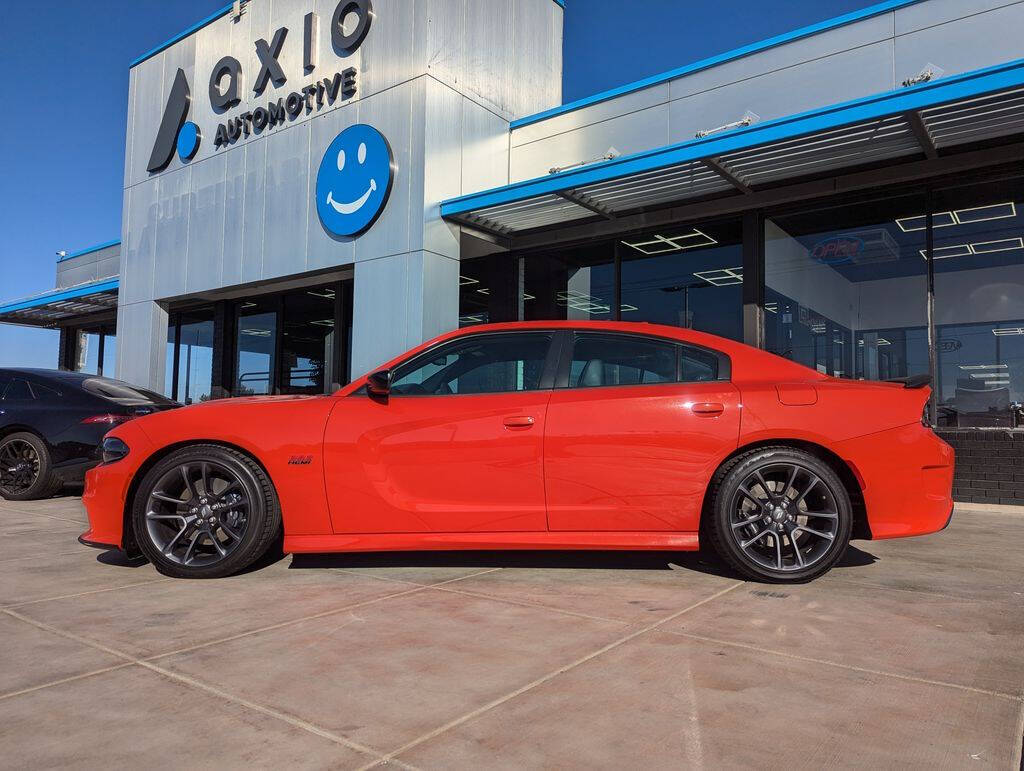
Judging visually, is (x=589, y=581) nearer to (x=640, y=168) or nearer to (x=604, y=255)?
(x=640, y=168)

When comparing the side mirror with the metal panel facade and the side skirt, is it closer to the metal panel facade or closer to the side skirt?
the side skirt

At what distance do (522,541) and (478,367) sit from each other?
3.25 ft

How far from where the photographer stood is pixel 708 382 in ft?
12.5

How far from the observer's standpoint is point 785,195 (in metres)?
8.58

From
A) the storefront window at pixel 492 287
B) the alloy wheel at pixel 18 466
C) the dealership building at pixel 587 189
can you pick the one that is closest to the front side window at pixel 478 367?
the dealership building at pixel 587 189

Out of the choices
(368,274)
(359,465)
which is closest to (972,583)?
(359,465)

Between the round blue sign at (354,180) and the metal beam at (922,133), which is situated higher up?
the round blue sign at (354,180)

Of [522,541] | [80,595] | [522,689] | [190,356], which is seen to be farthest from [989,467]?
[190,356]

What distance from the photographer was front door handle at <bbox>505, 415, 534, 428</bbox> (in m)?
3.71

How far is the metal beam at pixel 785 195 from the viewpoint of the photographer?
747 centimetres

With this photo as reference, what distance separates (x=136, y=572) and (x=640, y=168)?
6026mm

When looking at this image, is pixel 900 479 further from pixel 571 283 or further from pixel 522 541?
pixel 571 283

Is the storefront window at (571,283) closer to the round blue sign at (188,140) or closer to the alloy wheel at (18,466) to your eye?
the alloy wheel at (18,466)

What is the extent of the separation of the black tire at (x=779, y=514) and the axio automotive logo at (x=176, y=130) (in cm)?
1260
